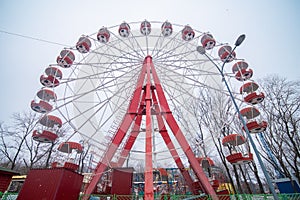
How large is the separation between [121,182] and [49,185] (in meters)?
6.03

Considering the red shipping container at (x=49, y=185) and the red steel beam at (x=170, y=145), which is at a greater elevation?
the red steel beam at (x=170, y=145)

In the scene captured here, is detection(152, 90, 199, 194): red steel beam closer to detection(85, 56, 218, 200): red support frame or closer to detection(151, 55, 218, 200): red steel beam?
detection(85, 56, 218, 200): red support frame

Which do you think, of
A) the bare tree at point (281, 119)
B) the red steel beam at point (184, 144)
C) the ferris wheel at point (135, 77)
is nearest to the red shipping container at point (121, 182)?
the ferris wheel at point (135, 77)

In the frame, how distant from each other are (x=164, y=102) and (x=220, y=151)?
13.3m

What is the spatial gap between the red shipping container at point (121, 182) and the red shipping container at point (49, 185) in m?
4.23

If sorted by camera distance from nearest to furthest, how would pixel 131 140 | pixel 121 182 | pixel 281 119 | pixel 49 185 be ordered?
1. pixel 49 185
2. pixel 131 140
3. pixel 121 182
4. pixel 281 119

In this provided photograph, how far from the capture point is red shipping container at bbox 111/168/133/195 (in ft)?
43.3

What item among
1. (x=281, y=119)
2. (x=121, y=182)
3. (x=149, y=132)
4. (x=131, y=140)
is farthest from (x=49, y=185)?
(x=281, y=119)

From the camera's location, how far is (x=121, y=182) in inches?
533

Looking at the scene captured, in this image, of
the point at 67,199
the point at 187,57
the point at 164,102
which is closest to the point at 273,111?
the point at 187,57

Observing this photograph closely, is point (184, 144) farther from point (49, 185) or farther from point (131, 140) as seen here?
→ point (49, 185)

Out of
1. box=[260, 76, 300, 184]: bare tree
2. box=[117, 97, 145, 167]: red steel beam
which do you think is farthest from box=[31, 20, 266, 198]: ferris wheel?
box=[260, 76, 300, 184]: bare tree

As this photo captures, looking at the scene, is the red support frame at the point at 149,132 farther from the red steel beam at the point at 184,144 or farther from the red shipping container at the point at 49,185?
the red shipping container at the point at 49,185

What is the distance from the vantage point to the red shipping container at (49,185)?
8289 mm
